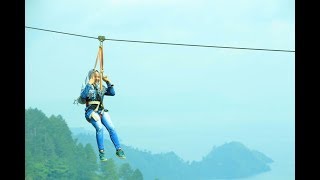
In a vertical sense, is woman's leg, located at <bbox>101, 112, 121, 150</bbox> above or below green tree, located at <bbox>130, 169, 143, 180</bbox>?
above

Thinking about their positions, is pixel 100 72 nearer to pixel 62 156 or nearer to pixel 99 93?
pixel 99 93

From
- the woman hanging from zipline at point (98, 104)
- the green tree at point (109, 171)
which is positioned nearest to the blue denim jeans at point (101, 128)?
the woman hanging from zipline at point (98, 104)

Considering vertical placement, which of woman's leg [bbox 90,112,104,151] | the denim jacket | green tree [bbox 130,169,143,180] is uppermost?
the denim jacket

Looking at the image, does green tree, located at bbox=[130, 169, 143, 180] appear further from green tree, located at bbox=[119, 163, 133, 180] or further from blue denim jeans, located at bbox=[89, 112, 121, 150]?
blue denim jeans, located at bbox=[89, 112, 121, 150]

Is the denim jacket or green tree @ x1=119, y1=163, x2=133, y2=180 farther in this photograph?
green tree @ x1=119, y1=163, x2=133, y2=180

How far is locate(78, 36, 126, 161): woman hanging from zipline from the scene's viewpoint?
8.16 ft

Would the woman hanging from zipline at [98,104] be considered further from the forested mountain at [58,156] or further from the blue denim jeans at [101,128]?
the forested mountain at [58,156]

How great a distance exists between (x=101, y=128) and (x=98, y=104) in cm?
10

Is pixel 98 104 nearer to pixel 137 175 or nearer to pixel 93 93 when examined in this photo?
pixel 93 93

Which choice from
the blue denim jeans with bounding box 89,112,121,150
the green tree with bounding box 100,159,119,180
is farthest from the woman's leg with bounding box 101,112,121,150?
the green tree with bounding box 100,159,119,180

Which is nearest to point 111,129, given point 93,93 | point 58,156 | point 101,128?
point 101,128

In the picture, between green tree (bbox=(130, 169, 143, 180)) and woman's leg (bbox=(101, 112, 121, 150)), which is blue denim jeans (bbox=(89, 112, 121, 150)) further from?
green tree (bbox=(130, 169, 143, 180))
